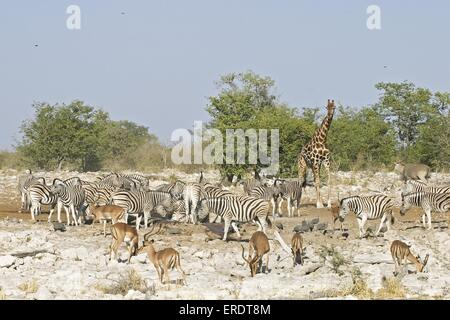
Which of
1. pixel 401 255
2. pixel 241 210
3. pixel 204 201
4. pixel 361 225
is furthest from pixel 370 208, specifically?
pixel 401 255

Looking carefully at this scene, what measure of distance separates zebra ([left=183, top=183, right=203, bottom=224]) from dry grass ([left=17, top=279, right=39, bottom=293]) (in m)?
6.81

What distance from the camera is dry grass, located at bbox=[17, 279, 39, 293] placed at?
11578 mm

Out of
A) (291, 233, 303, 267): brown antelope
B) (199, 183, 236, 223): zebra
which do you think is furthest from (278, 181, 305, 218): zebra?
(291, 233, 303, 267): brown antelope

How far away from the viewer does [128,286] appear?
38.4ft

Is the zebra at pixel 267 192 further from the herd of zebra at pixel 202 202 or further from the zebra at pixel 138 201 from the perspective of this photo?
the zebra at pixel 138 201

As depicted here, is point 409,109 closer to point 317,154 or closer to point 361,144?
point 361,144

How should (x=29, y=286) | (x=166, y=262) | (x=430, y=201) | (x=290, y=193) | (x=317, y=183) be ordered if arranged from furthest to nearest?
(x=317, y=183) → (x=290, y=193) → (x=430, y=201) → (x=166, y=262) → (x=29, y=286)

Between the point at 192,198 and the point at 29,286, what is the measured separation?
730 cm

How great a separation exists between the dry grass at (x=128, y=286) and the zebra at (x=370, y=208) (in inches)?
243

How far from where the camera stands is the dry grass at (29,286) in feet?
38.0

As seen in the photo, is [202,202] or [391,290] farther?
[202,202]
